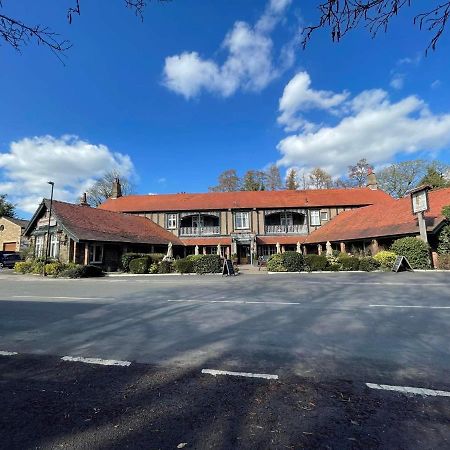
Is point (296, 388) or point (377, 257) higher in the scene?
point (377, 257)

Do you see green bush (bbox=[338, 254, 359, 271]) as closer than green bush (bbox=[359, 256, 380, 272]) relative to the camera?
No

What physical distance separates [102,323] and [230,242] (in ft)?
92.9

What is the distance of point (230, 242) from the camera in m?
34.9

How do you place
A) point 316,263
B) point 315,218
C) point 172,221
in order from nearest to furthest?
point 316,263, point 315,218, point 172,221

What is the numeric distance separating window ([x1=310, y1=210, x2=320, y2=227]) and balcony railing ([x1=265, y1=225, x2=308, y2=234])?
0.93 m

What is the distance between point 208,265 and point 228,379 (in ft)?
62.0

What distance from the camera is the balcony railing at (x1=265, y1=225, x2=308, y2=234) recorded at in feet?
118

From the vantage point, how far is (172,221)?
36719 mm

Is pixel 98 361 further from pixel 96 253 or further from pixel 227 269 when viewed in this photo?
pixel 96 253

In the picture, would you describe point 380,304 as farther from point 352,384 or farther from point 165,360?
point 165,360

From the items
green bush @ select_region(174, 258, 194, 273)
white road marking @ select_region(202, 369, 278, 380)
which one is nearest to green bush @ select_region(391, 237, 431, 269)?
green bush @ select_region(174, 258, 194, 273)

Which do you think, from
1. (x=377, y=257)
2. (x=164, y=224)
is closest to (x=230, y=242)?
(x=164, y=224)

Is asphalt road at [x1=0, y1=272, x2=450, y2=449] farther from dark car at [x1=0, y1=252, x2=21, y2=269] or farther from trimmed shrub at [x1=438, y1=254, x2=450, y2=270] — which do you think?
dark car at [x1=0, y1=252, x2=21, y2=269]

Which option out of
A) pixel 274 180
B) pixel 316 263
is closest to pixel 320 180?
pixel 274 180
